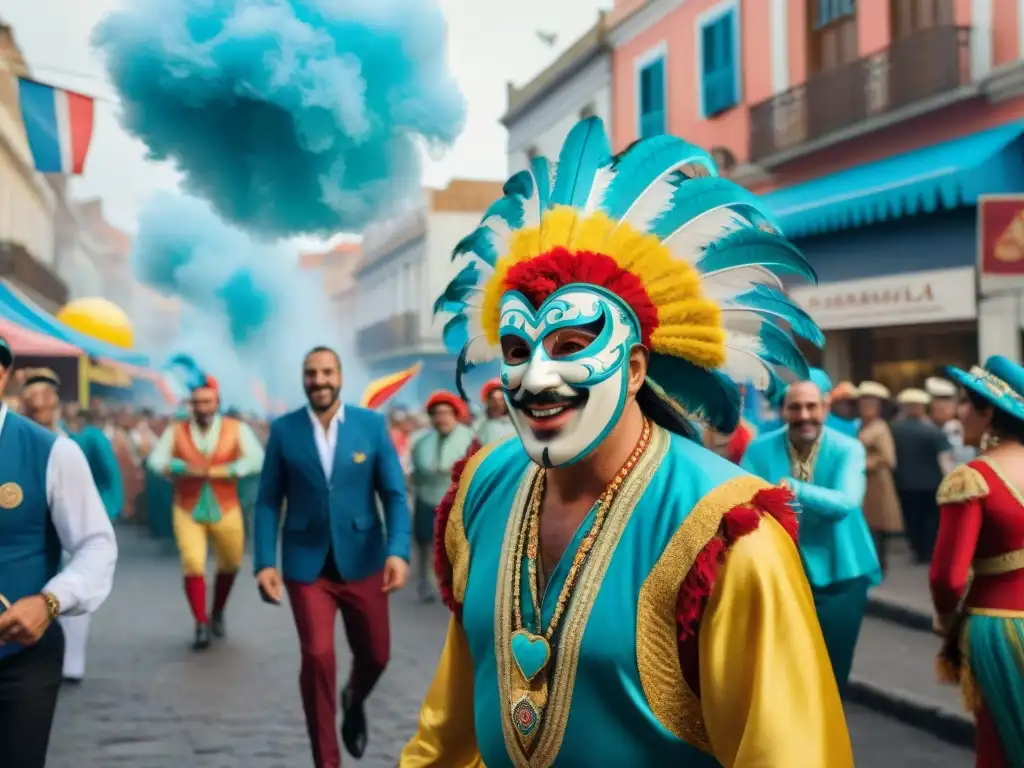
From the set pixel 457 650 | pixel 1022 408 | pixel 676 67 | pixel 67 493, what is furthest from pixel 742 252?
pixel 676 67

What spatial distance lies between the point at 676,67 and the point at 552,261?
60.1 feet

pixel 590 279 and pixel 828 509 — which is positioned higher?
pixel 590 279

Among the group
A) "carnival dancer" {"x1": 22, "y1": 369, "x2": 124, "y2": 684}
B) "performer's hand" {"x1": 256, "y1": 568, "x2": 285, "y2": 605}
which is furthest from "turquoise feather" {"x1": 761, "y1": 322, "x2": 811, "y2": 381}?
"carnival dancer" {"x1": 22, "y1": 369, "x2": 124, "y2": 684}

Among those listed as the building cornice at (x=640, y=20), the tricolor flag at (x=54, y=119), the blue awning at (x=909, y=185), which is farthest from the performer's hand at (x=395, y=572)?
the building cornice at (x=640, y=20)

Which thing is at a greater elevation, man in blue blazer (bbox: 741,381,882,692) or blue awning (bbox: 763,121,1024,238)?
blue awning (bbox: 763,121,1024,238)

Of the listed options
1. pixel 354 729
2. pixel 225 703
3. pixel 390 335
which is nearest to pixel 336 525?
pixel 354 729

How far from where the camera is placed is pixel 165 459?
29.5ft

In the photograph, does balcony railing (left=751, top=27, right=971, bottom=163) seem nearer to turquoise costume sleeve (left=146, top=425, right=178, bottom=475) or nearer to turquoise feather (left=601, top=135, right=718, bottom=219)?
turquoise costume sleeve (left=146, top=425, right=178, bottom=475)

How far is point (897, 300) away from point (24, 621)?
487 inches

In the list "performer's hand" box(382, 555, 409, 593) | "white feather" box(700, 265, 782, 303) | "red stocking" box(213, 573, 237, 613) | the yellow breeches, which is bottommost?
"red stocking" box(213, 573, 237, 613)

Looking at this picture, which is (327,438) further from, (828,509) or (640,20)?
(640,20)

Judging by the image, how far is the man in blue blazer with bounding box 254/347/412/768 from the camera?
5.40 metres

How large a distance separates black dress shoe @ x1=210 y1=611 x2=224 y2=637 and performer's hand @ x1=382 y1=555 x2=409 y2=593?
11.2 ft

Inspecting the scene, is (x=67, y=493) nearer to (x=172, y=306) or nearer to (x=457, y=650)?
(x=457, y=650)
